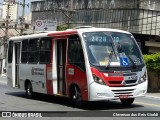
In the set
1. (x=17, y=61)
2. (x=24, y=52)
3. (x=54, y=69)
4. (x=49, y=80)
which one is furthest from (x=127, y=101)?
(x=17, y=61)

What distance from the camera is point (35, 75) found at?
669 inches

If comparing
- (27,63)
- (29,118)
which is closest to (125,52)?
(29,118)

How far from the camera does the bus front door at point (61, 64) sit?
587 inches

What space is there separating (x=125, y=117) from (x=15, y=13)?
279 feet

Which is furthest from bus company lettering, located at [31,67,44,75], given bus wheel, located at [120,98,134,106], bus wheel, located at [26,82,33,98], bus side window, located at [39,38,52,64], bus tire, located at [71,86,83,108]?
bus wheel, located at [120,98,134,106]

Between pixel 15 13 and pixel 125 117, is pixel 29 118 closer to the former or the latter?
pixel 125 117

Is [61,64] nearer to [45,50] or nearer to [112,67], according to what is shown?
[45,50]

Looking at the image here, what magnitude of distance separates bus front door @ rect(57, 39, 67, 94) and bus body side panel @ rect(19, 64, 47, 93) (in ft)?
3.39

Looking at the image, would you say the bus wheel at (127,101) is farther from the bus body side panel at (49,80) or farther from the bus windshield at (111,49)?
the bus body side panel at (49,80)

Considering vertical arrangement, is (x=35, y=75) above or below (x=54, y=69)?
below

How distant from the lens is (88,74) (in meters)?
13.1

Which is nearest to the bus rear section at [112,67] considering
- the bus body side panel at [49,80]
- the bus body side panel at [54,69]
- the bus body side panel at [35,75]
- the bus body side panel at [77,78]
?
the bus body side panel at [77,78]

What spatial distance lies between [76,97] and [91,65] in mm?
1422

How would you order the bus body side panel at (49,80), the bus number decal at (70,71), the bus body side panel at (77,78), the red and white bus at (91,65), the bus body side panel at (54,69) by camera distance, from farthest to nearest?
the bus body side panel at (49,80), the bus body side panel at (54,69), the bus number decal at (70,71), the bus body side panel at (77,78), the red and white bus at (91,65)
